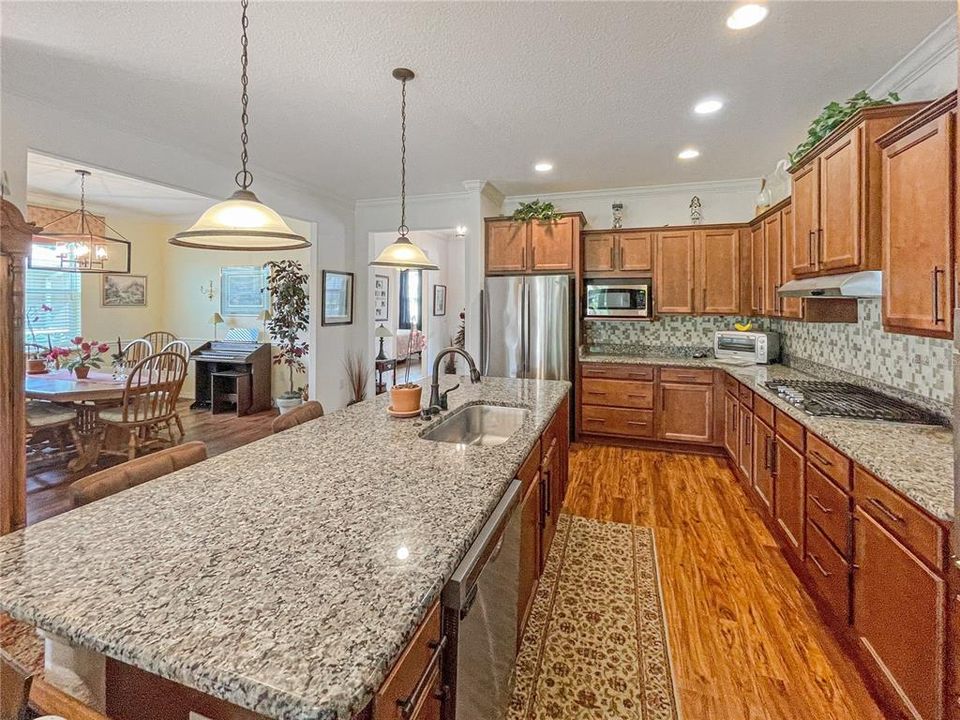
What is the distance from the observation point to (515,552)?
1.51 meters

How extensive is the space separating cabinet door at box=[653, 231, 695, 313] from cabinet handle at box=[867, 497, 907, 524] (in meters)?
3.16

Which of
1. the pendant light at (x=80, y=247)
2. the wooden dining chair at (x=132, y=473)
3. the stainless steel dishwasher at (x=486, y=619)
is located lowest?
the stainless steel dishwasher at (x=486, y=619)

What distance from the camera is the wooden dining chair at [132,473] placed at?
1.29 meters

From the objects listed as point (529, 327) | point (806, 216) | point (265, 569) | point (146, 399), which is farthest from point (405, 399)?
point (146, 399)

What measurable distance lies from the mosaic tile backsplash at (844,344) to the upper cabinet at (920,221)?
0.39 metres

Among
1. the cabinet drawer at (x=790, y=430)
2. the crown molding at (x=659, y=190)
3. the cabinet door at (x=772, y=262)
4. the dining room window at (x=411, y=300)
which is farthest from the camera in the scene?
the dining room window at (x=411, y=300)

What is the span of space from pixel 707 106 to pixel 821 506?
2405 millimetres

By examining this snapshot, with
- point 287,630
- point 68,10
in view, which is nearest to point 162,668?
point 287,630

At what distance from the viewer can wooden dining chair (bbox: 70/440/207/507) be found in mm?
1286

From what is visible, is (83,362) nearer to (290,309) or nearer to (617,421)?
(290,309)

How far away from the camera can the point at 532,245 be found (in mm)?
4754

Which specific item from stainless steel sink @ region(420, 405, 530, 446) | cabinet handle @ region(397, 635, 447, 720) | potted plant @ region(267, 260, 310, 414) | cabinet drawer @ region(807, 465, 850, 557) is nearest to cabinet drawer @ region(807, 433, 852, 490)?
cabinet drawer @ region(807, 465, 850, 557)

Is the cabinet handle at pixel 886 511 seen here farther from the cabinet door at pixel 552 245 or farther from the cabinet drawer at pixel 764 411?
the cabinet door at pixel 552 245

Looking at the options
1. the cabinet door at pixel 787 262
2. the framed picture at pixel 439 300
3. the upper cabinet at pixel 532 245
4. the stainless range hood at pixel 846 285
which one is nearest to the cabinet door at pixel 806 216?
the stainless range hood at pixel 846 285
